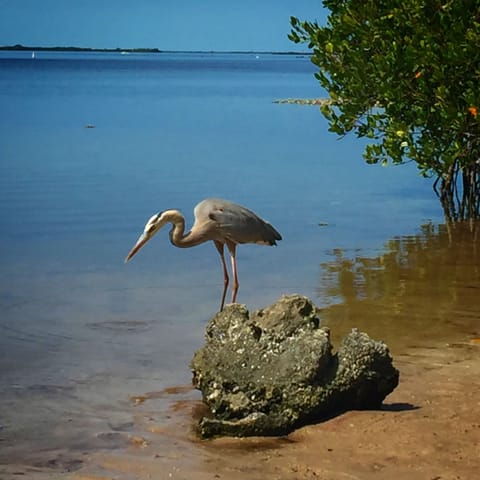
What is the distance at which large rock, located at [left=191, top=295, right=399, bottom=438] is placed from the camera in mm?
7387

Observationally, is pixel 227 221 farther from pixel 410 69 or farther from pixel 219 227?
pixel 410 69

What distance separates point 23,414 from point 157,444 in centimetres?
134

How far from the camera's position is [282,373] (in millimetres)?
7387

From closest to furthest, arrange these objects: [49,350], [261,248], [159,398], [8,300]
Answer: [159,398], [49,350], [8,300], [261,248]

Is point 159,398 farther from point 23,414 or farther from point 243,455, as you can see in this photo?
point 243,455

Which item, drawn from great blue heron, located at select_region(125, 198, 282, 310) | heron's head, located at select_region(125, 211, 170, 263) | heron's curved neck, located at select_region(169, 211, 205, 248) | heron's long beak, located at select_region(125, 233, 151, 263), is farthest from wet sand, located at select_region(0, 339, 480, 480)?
great blue heron, located at select_region(125, 198, 282, 310)

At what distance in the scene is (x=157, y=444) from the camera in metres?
7.59

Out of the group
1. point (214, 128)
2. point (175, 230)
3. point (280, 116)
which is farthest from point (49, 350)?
point (280, 116)

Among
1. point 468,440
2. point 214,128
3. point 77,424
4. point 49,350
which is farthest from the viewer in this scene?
point 214,128

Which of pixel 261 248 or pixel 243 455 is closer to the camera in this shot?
pixel 243 455

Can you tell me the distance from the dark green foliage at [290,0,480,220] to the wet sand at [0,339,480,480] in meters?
6.37

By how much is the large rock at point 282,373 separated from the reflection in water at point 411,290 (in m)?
2.37

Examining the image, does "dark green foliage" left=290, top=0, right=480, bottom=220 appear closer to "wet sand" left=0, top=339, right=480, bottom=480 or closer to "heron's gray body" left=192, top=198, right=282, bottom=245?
"heron's gray body" left=192, top=198, right=282, bottom=245

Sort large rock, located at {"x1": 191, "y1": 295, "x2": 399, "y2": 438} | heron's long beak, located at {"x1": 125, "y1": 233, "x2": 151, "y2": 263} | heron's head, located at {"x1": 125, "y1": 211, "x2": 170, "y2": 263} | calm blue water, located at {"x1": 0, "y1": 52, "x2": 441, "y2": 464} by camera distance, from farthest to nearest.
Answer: heron's head, located at {"x1": 125, "y1": 211, "x2": 170, "y2": 263} < heron's long beak, located at {"x1": 125, "y1": 233, "x2": 151, "y2": 263} < calm blue water, located at {"x1": 0, "y1": 52, "x2": 441, "y2": 464} < large rock, located at {"x1": 191, "y1": 295, "x2": 399, "y2": 438}
